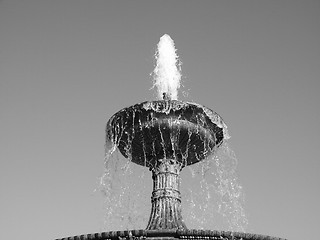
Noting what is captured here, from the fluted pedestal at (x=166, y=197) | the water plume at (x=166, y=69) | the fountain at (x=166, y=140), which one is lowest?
the fluted pedestal at (x=166, y=197)

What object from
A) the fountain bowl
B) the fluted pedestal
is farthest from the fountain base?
the fountain bowl

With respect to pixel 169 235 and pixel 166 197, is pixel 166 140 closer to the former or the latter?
pixel 166 197

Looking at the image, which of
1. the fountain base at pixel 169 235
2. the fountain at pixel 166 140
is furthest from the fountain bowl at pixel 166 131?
the fountain base at pixel 169 235

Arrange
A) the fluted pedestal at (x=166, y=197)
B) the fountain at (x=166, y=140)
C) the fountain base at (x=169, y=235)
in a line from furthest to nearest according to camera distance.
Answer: the fountain at (x=166, y=140) < the fluted pedestal at (x=166, y=197) < the fountain base at (x=169, y=235)

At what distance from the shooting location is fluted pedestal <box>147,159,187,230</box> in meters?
12.1

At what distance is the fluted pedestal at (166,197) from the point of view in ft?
39.8

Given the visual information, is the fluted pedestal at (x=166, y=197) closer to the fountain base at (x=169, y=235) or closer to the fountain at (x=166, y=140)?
the fountain at (x=166, y=140)

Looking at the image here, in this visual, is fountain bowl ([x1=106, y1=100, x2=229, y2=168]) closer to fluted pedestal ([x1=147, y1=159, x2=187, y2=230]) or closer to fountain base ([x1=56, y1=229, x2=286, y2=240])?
fluted pedestal ([x1=147, y1=159, x2=187, y2=230])

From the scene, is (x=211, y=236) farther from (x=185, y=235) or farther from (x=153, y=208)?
(x=153, y=208)

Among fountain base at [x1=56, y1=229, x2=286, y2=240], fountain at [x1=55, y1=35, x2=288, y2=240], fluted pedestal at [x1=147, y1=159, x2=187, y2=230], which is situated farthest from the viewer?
fountain at [x1=55, y1=35, x2=288, y2=240]

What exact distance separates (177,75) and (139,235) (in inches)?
269

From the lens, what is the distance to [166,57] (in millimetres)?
16469

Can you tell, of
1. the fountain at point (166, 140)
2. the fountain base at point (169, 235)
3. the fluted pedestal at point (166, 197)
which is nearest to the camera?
the fountain base at point (169, 235)

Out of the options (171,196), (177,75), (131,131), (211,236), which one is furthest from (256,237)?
(177,75)
